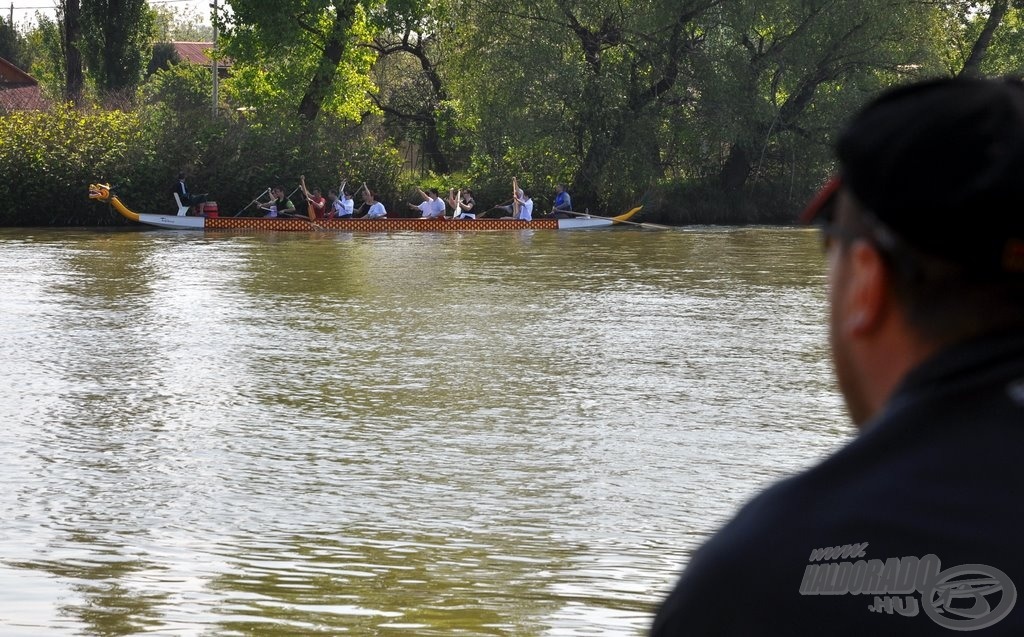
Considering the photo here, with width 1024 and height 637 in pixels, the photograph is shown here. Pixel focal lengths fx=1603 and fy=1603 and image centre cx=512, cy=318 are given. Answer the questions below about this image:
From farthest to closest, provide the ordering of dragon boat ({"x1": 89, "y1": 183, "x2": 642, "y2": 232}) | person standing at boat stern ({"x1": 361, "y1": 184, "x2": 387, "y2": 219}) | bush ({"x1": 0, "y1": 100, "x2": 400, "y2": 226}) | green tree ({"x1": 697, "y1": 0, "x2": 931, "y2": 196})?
green tree ({"x1": 697, "y1": 0, "x2": 931, "y2": 196}) < bush ({"x1": 0, "y1": 100, "x2": 400, "y2": 226}) < person standing at boat stern ({"x1": 361, "y1": 184, "x2": 387, "y2": 219}) < dragon boat ({"x1": 89, "y1": 183, "x2": 642, "y2": 232})

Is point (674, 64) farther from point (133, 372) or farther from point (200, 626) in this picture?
point (200, 626)

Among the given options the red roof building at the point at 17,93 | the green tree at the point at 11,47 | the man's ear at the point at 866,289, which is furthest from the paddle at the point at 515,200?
the green tree at the point at 11,47

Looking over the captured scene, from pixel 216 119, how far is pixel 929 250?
1634 inches

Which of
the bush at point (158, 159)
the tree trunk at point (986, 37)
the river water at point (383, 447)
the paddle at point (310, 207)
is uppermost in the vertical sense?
the tree trunk at point (986, 37)

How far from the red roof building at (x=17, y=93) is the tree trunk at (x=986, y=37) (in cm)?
2570

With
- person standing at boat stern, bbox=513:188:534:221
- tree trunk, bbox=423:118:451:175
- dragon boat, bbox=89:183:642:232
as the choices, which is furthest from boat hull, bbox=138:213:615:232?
tree trunk, bbox=423:118:451:175

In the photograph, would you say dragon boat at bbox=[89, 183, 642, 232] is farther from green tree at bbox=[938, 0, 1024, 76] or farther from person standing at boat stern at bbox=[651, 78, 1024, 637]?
person standing at boat stern at bbox=[651, 78, 1024, 637]

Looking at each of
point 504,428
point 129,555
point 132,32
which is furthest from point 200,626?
point 132,32

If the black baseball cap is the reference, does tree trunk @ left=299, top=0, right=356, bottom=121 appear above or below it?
above

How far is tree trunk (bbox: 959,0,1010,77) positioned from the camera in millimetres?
42750

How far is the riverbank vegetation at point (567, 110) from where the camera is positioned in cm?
3916

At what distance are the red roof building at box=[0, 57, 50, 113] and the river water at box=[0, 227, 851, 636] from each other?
2813 cm

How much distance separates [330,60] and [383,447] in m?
35.9

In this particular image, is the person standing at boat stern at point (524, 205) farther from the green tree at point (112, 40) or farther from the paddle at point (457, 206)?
the green tree at point (112, 40)
